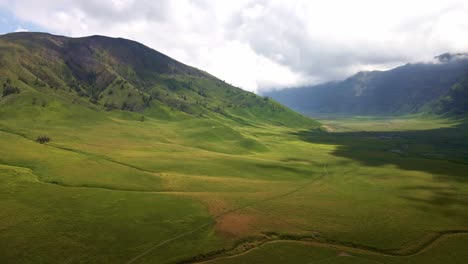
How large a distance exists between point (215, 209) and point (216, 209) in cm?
25

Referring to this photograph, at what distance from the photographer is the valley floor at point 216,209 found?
66875mm

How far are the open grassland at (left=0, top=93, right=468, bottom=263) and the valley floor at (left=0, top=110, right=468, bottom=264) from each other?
0.32m

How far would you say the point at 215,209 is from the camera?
294 feet

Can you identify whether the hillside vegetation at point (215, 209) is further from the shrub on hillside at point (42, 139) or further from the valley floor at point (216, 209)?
the shrub on hillside at point (42, 139)

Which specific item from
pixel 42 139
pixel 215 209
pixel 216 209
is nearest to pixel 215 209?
pixel 215 209

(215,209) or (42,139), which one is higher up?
(42,139)

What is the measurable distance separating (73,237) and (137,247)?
13417 mm

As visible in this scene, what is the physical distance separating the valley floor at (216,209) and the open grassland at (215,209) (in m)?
0.32

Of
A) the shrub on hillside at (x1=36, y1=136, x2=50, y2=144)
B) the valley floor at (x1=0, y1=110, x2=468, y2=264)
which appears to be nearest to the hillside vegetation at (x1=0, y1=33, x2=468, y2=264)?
the valley floor at (x1=0, y1=110, x2=468, y2=264)

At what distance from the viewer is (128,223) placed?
77.9 meters

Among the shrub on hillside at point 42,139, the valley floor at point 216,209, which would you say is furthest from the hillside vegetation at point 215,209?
the shrub on hillside at point 42,139

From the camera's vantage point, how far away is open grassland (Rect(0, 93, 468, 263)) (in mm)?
66938

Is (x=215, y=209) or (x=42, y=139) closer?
(x=215, y=209)

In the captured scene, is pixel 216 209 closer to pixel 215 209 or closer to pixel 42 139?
pixel 215 209
